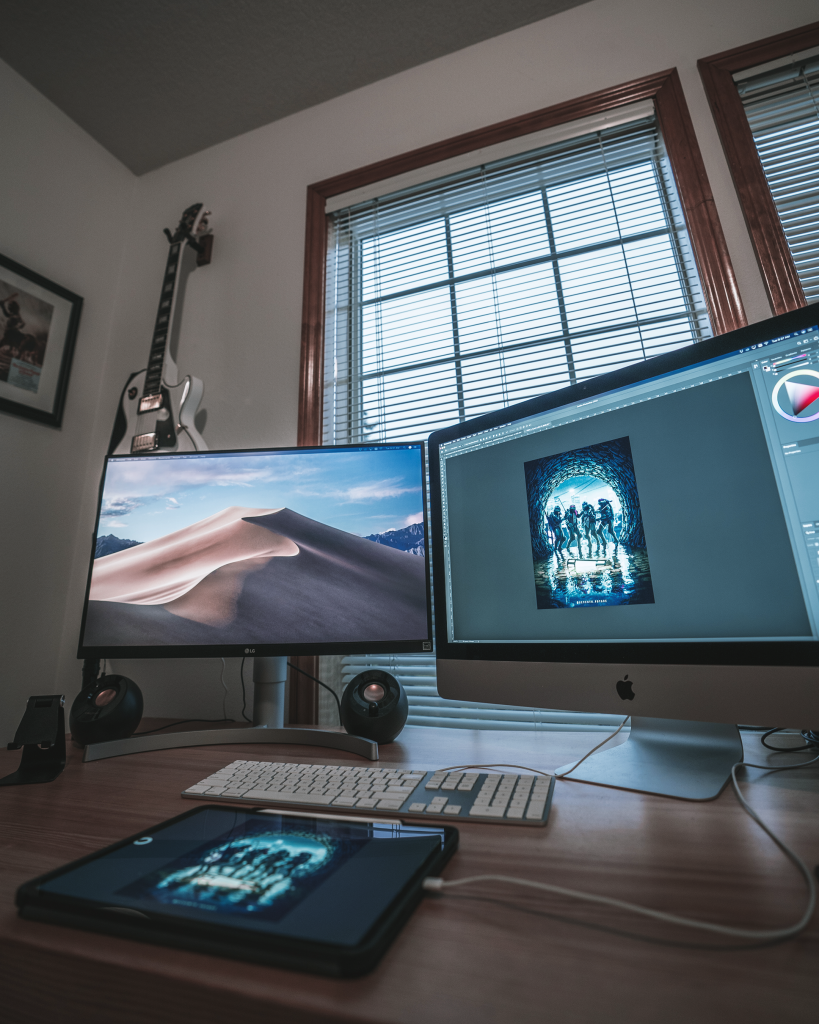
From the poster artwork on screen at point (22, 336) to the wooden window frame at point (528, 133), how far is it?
2.77 feet

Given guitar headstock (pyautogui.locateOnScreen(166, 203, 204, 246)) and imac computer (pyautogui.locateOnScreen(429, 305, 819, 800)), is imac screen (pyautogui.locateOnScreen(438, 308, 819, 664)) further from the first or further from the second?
guitar headstock (pyautogui.locateOnScreen(166, 203, 204, 246))

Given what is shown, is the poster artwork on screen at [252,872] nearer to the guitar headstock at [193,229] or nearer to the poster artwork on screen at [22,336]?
the poster artwork on screen at [22,336]

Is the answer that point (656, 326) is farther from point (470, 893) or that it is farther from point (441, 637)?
point (470, 893)

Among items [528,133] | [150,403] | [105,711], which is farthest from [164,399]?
[528,133]

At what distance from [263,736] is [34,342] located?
1459 mm

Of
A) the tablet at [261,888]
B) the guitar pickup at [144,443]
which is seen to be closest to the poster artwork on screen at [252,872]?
the tablet at [261,888]

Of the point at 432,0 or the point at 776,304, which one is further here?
the point at 432,0

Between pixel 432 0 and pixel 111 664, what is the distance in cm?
211

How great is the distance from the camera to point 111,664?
58.2 inches

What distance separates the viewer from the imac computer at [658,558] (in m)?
0.57

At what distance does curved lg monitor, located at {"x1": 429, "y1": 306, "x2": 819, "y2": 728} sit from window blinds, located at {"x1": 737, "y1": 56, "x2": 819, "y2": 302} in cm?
74

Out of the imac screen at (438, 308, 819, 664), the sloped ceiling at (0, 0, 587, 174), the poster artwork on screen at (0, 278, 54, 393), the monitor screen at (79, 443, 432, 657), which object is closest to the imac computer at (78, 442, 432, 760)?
the monitor screen at (79, 443, 432, 657)

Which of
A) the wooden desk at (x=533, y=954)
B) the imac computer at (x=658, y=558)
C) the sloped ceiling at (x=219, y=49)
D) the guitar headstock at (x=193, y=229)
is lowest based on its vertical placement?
the wooden desk at (x=533, y=954)

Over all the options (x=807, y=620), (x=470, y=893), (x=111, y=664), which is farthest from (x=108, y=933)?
(x=111, y=664)
